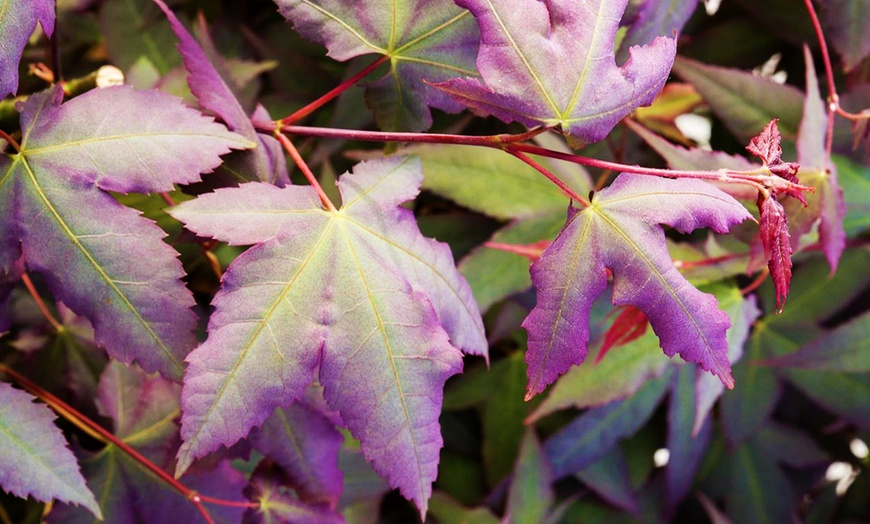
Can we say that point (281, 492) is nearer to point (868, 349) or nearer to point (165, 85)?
point (165, 85)

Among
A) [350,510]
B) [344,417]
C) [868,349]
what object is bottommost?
[350,510]

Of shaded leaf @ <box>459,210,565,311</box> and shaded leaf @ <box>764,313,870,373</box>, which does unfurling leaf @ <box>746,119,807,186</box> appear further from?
shaded leaf @ <box>764,313,870,373</box>

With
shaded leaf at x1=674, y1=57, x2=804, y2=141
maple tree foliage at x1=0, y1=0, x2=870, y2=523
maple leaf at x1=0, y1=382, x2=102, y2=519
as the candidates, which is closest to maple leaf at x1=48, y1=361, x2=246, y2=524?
maple tree foliage at x1=0, y1=0, x2=870, y2=523

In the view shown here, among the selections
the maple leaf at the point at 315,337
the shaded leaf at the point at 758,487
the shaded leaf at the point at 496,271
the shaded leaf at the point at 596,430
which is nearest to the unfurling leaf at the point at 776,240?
the maple leaf at the point at 315,337

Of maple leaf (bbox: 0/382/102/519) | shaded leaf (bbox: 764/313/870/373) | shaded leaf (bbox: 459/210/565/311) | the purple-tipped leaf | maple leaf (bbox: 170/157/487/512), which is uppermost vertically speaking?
maple leaf (bbox: 170/157/487/512)

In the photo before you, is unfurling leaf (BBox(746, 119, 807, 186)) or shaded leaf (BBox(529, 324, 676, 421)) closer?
unfurling leaf (BBox(746, 119, 807, 186))

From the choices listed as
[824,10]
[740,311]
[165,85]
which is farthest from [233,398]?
[824,10]

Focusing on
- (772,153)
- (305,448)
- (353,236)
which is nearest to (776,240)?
(772,153)
